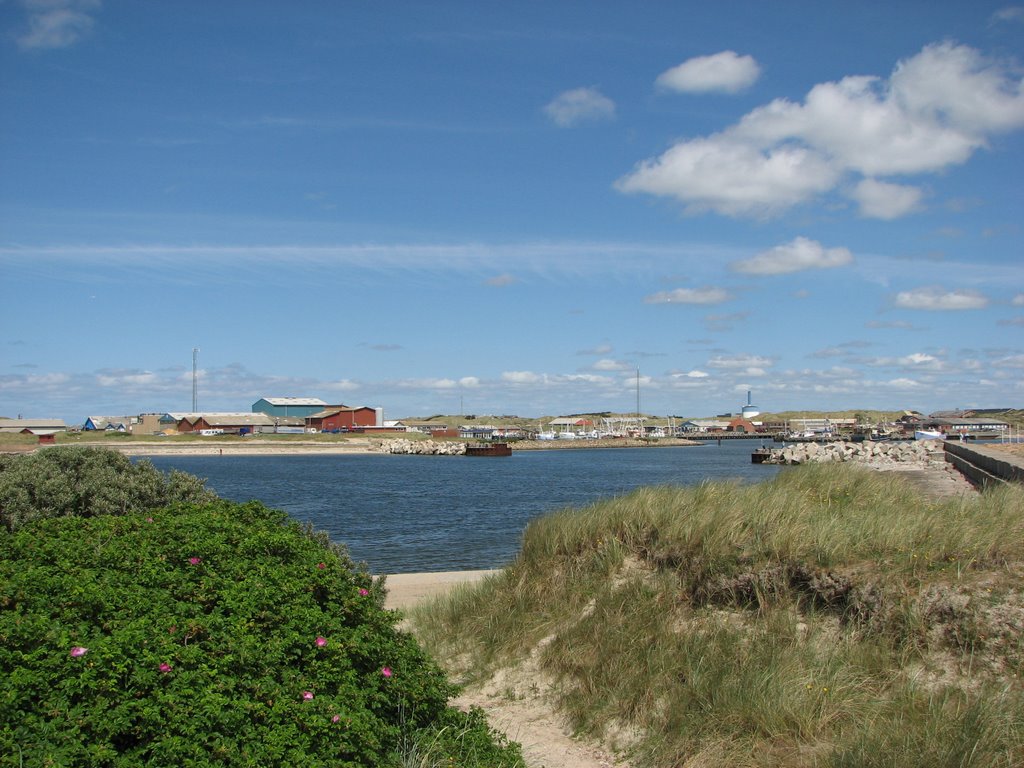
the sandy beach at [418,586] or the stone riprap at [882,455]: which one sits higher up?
the sandy beach at [418,586]

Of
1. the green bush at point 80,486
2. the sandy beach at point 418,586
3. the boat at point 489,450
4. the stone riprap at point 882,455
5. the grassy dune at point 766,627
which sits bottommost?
the boat at point 489,450

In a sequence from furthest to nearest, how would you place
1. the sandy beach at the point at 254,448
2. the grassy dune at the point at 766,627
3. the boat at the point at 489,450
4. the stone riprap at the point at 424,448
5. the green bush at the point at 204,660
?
the stone riprap at the point at 424,448 < the boat at the point at 489,450 < the sandy beach at the point at 254,448 < the grassy dune at the point at 766,627 < the green bush at the point at 204,660

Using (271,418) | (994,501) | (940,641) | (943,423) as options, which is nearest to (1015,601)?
(940,641)

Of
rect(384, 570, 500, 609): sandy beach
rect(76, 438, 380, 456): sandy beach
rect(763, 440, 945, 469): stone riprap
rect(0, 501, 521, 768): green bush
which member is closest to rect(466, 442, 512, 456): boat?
rect(76, 438, 380, 456): sandy beach

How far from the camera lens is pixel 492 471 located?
86500mm

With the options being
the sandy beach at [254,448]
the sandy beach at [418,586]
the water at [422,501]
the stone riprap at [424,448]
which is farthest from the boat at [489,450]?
the sandy beach at [418,586]

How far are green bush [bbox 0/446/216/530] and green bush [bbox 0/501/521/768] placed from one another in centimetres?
553

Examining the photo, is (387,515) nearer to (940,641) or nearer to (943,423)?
(940,641)

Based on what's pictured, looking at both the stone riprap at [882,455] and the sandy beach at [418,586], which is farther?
the stone riprap at [882,455]

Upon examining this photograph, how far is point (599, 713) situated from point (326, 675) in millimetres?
3071

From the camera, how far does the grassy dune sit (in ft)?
20.7

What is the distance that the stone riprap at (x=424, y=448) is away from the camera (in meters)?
127

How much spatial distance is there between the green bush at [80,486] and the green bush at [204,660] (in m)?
5.53

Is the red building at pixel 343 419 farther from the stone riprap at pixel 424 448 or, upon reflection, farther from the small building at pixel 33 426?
the small building at pixel 33 426
